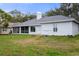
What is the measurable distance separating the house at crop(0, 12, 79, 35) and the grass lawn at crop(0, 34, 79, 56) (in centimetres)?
9

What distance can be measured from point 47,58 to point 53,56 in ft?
0.35

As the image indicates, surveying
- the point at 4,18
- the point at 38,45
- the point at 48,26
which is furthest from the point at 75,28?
the point at 4,18

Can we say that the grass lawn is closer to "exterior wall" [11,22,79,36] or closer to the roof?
"exterior wall" [11,22,79,36]

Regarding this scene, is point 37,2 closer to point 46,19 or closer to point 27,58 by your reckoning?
point 46,19

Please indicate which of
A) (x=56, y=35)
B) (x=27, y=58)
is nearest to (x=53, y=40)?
(x=56, y=35)

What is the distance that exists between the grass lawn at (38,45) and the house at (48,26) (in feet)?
0.29

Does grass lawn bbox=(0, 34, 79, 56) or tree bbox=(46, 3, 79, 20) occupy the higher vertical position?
tree bbox=(46, 3, 79, 20)

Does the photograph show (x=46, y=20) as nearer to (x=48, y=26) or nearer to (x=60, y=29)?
(x=48, y=26)

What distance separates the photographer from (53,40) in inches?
251

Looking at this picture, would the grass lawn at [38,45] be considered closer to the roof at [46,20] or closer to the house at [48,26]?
the house at [48,26]

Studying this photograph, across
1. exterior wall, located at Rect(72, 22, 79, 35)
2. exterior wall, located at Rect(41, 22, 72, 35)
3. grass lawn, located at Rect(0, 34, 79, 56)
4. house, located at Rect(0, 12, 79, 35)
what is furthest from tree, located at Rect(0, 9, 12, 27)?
exterior wall, located at Rect(72, 22, 79, 35)

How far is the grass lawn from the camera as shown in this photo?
631 centimetres

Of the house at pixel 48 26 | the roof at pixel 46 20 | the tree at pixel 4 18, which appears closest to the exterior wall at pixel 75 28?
the house at pixel 48 26

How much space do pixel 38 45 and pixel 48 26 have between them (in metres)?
0.37
